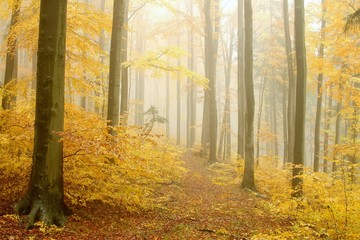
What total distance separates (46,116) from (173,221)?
12.3 feet

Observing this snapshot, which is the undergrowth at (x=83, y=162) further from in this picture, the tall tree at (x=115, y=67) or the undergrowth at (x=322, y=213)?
the undergrowth at (x=322, y=213)

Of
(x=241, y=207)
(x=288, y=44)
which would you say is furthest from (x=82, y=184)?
(x=288, y=44)

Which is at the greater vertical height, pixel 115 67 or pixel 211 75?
pixel 211 75

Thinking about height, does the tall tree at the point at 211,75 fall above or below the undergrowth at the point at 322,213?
above

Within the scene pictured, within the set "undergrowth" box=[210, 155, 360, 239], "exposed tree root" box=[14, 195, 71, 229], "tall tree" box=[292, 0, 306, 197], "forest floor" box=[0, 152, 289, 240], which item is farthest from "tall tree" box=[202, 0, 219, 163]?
"exposed tree root" box=[14, 195, 71, 229]

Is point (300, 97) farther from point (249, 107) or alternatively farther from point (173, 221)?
point (173, 221)

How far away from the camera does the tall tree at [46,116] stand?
229 inches

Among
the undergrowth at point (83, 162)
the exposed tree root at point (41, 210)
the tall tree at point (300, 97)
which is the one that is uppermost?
the tall tree at point (300, 97)

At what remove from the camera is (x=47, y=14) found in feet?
19.1

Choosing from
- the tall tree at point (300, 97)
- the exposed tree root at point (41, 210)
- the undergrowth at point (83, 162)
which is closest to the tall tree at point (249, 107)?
the tall tree at point (300, 97)

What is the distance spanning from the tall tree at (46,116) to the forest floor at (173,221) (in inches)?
17.5

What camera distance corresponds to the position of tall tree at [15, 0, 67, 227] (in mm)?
5816

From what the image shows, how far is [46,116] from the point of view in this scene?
5.86 metres

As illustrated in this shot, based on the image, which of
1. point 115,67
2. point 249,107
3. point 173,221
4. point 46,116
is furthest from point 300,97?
point 46,116
